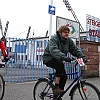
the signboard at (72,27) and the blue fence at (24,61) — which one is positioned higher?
the signboard at (72,27)

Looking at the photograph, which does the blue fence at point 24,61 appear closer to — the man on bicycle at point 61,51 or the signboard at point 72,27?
the signboard at point 72,27

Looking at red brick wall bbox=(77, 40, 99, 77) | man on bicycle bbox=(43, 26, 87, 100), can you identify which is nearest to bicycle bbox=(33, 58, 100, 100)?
man on bicycle bbox=(43, 26, 87, 100)

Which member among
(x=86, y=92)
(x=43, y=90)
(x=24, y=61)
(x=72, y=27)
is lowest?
(x=43, y=90)

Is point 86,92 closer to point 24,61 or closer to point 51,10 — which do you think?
point 24,61

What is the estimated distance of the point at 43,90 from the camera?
17.2ft

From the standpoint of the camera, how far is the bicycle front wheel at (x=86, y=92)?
169 inches

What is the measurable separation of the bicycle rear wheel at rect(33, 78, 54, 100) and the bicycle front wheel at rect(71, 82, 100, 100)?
61cm

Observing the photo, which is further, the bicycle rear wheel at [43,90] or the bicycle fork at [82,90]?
the bicycle rear wheel at [43,90]

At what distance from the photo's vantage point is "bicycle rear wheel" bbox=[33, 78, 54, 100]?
16.6 ft

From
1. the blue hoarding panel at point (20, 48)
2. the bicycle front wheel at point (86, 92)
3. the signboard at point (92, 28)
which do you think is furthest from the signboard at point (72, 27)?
the bicycle front wheel at point (86, 92)

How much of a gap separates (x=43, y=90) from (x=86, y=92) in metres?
1.19

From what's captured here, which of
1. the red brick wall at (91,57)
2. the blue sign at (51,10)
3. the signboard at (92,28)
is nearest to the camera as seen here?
the blue sign at (51,10)

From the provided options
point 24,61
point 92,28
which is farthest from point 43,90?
point 92,28

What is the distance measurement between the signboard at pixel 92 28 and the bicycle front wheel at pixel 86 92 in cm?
917
